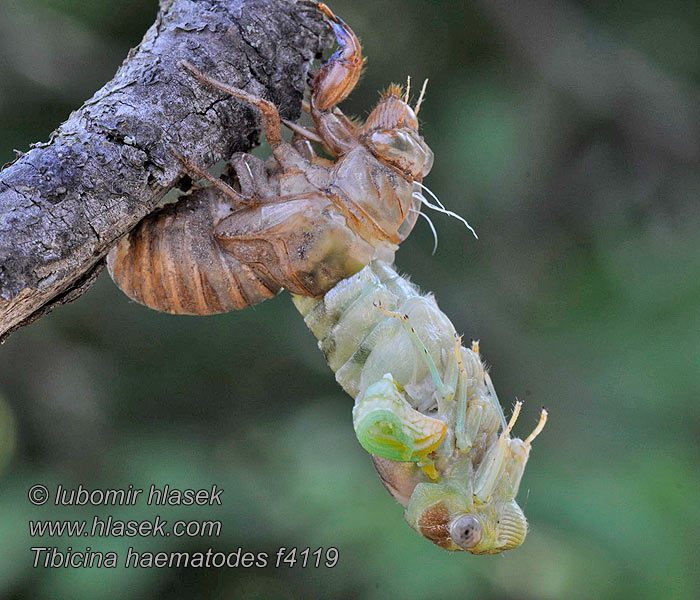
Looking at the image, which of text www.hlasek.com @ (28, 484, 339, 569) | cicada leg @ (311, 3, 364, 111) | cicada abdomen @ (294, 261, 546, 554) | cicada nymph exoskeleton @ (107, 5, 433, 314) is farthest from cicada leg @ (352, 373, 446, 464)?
text www.hlasek.com @ (28, 484, 339, 569)

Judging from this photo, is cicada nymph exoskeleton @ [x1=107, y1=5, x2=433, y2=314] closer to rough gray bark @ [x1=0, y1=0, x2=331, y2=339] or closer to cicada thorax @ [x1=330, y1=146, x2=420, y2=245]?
cicada thorax @ [x1=330, y1=146, x2=420, y2=245]

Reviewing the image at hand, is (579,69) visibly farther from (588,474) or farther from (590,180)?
(588,474)

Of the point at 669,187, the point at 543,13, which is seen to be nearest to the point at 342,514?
the point at 669,187

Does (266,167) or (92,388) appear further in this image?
(92,388)

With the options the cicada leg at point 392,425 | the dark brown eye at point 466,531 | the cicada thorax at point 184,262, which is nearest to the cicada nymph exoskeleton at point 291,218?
the cicada thorax at point 184,262

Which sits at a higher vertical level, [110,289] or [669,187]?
[669,187]

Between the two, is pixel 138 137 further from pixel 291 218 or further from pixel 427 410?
pixel 427 410
